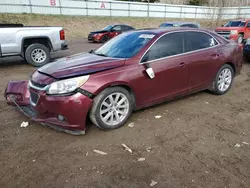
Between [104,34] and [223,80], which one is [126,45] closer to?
[223,80]

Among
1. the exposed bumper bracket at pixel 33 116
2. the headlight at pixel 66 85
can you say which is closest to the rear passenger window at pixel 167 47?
the headlight at pixel 66 85

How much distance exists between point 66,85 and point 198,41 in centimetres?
291

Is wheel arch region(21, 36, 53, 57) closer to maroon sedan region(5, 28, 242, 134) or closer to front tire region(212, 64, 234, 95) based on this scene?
maroon sedan region(5, 28, 242, 134)

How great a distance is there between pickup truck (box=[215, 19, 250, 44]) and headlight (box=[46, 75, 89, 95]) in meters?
14.1

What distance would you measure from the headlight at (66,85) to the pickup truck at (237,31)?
14.1m

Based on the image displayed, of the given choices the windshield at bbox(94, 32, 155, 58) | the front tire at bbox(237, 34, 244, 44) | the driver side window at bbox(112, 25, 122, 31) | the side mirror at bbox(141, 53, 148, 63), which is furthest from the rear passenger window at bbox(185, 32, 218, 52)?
the driver side window at bbox(112, 25, 122, 31)

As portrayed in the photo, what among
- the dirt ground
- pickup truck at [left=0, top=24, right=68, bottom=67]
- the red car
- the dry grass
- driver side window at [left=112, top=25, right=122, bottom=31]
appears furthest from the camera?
the dry grass

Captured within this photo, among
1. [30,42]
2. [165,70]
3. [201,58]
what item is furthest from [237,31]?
[165,70]

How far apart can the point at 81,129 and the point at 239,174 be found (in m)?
2.14

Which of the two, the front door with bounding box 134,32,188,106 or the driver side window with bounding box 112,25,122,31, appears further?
the driver side window with bounding box 112,25,122,31

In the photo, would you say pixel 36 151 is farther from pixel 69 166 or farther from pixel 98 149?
pixel 98 149

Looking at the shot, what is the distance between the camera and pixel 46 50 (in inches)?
329

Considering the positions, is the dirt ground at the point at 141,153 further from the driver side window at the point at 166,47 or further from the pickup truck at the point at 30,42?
the pickup truck at the point at 30,42

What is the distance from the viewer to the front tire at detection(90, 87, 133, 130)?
10.9ft
